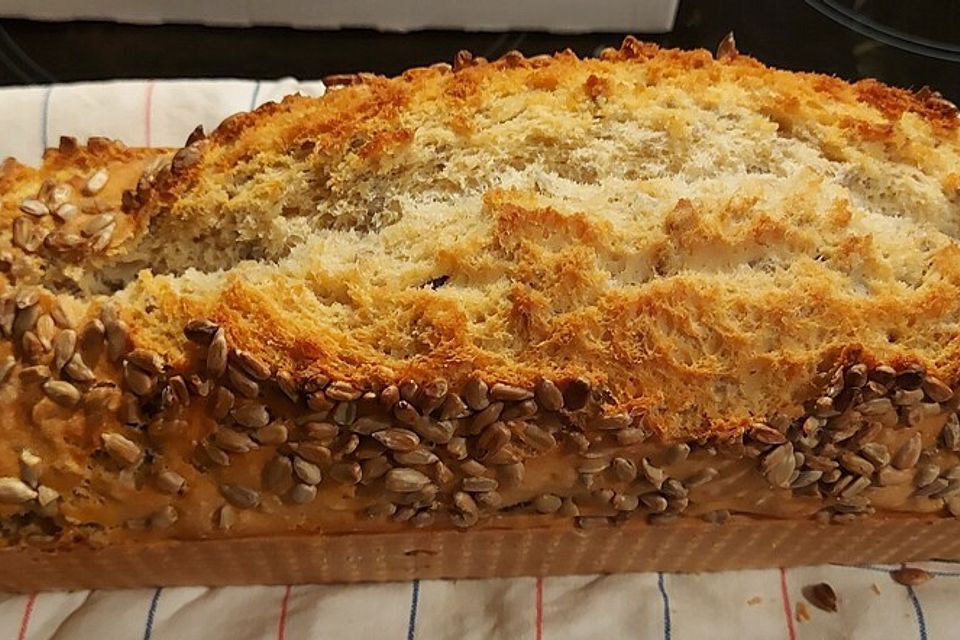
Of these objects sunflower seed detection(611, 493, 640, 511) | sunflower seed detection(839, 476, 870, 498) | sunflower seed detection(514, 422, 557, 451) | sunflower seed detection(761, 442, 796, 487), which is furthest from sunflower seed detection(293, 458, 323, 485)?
sunflower seed detection(839, 476, 870, 498)

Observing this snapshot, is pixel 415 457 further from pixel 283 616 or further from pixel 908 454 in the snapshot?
pixel 908 454

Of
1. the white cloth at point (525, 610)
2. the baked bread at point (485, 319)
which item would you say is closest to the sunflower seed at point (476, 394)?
the baked bread at point (485, 319)

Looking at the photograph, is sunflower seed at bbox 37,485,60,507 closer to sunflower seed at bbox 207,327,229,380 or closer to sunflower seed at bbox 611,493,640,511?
sunflower seed at bbox 207,327,229,380

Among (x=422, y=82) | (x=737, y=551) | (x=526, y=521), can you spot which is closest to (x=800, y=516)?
(x=737, y=551)

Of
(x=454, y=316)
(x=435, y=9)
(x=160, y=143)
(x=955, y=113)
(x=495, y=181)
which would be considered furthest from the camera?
(x=435, y=9)

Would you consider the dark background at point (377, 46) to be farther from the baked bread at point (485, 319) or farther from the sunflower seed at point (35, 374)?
the sunflower seed at point (35, 374)

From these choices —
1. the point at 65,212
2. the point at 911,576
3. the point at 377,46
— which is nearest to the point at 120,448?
the point at 65,212

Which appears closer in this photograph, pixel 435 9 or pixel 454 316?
pixel 454 316

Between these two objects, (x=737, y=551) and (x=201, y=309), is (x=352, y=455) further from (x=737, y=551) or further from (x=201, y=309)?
(x=737, y=551)
